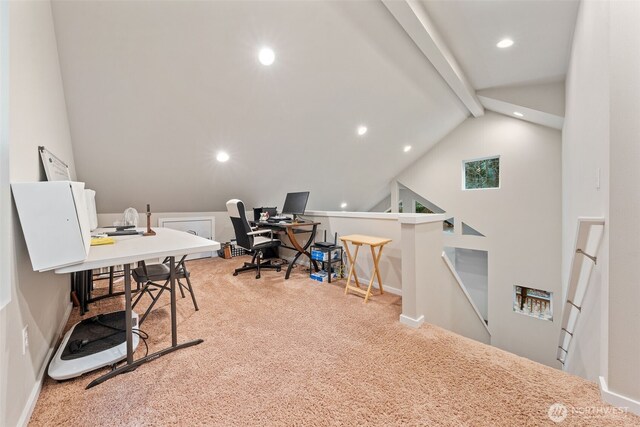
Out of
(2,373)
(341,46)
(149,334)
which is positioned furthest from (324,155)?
(2,373)

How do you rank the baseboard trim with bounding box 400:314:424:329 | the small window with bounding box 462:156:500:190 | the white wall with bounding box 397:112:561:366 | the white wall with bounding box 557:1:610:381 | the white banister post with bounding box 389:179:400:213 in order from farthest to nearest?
the white banister post with bounding box 389:179:400:213 → the small window with bounding box 462:156:500:190 → the white wall with bounding box 397:112:561:366 → the baseboard trim with bounding box 400:314:424:329 → the white wall with bounding box 557:1:610:381

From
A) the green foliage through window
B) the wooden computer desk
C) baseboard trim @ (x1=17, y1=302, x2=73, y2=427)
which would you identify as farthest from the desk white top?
the green foliage through window

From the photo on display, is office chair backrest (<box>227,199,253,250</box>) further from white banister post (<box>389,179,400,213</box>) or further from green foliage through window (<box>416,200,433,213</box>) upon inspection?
green foliage through window (<box>416,200,433,213</box>)

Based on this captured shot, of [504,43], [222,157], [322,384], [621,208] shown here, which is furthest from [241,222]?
[504,43]

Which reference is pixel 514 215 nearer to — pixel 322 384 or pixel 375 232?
pixel 375 232

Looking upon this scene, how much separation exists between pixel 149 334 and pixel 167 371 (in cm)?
A: 60

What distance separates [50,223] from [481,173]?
6611 mm

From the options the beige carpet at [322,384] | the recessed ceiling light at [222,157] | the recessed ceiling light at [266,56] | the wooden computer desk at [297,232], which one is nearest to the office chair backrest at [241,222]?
the wooden computer desk at [297,232]

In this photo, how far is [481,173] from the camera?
5645 millimetres

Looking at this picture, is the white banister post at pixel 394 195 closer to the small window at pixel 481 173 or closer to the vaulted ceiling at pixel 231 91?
the small window at pixel 481 173

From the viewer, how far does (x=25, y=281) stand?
4.41ft

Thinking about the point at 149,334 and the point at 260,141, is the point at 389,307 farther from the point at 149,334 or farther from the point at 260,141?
the point at 260,141

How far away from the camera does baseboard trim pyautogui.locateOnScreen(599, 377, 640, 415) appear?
1.24 metres

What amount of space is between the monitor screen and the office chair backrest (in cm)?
84
